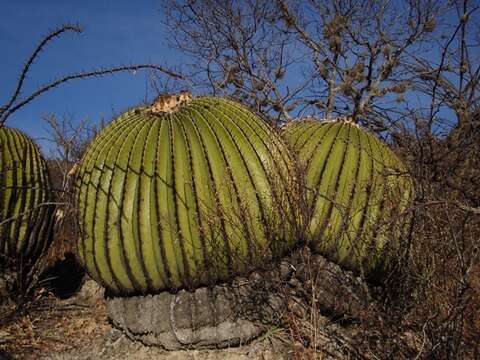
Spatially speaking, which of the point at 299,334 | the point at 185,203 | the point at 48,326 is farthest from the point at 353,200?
the point at 48,326

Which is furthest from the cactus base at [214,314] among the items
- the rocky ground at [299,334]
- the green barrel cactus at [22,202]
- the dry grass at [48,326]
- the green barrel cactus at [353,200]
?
the green barrel cactus at [22,202]

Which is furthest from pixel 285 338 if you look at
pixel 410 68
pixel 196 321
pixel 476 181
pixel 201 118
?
pixel 410 68

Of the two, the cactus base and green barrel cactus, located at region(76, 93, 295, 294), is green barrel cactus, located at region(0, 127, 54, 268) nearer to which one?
green barrel cactus, located at region(76, 93, 295, 294)

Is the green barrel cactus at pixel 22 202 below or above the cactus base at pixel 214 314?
above

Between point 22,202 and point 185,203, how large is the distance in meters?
1.91

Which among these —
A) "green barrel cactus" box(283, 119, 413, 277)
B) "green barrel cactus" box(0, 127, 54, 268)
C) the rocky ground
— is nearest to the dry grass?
the rocky ground

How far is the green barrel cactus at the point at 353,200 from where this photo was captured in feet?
12.2

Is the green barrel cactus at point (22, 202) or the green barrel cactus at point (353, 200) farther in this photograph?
the green barrel cactus at point (22, 202)

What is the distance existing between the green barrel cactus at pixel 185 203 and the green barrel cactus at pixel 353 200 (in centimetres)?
27

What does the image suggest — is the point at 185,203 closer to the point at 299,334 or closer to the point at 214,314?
the point at 214,314

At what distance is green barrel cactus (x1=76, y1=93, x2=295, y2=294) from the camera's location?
11.1ft

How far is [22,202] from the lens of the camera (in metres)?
4.53

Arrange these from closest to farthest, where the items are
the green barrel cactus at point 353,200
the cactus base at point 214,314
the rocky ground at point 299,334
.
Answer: the rocky ground at point 299,334
the cactus base at point 214,314
the green barrel cactus at point 353,200

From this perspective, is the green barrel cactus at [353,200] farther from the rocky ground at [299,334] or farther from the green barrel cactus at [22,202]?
the green barrel cactus at [22,202]
